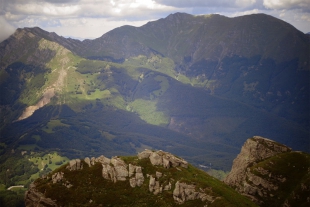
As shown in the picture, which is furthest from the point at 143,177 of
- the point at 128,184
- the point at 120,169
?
the point at 120,169

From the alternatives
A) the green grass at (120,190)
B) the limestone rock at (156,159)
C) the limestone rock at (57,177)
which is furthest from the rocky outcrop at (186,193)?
the limestone rock at (57,177)

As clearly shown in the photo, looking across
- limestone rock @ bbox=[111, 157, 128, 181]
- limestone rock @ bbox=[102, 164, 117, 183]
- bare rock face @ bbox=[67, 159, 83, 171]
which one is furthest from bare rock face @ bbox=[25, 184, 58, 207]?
limestone rock @ bbox=[111, 157, 128, 181]

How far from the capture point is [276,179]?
175125 millimetres

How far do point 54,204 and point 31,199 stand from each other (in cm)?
1323

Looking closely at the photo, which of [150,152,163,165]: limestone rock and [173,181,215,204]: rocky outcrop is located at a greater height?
[150,152,163,165]: limestone rock

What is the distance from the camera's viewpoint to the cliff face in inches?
6324

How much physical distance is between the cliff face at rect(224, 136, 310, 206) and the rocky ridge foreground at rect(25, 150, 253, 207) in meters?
38.9

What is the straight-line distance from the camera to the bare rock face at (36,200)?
131 metres

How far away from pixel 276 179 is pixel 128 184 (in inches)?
3108

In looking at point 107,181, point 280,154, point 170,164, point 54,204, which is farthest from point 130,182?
point 280,154

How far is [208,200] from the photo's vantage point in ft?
418

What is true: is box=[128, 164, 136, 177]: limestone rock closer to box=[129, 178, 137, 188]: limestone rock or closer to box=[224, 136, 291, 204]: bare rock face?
box=[129, 178, 137, 188]: limestone rock

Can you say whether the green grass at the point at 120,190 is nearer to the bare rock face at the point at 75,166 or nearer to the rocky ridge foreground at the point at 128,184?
the rocky ridge foreground at the point at 128,184

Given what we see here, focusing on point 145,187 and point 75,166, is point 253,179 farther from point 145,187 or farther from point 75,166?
point 75,166
